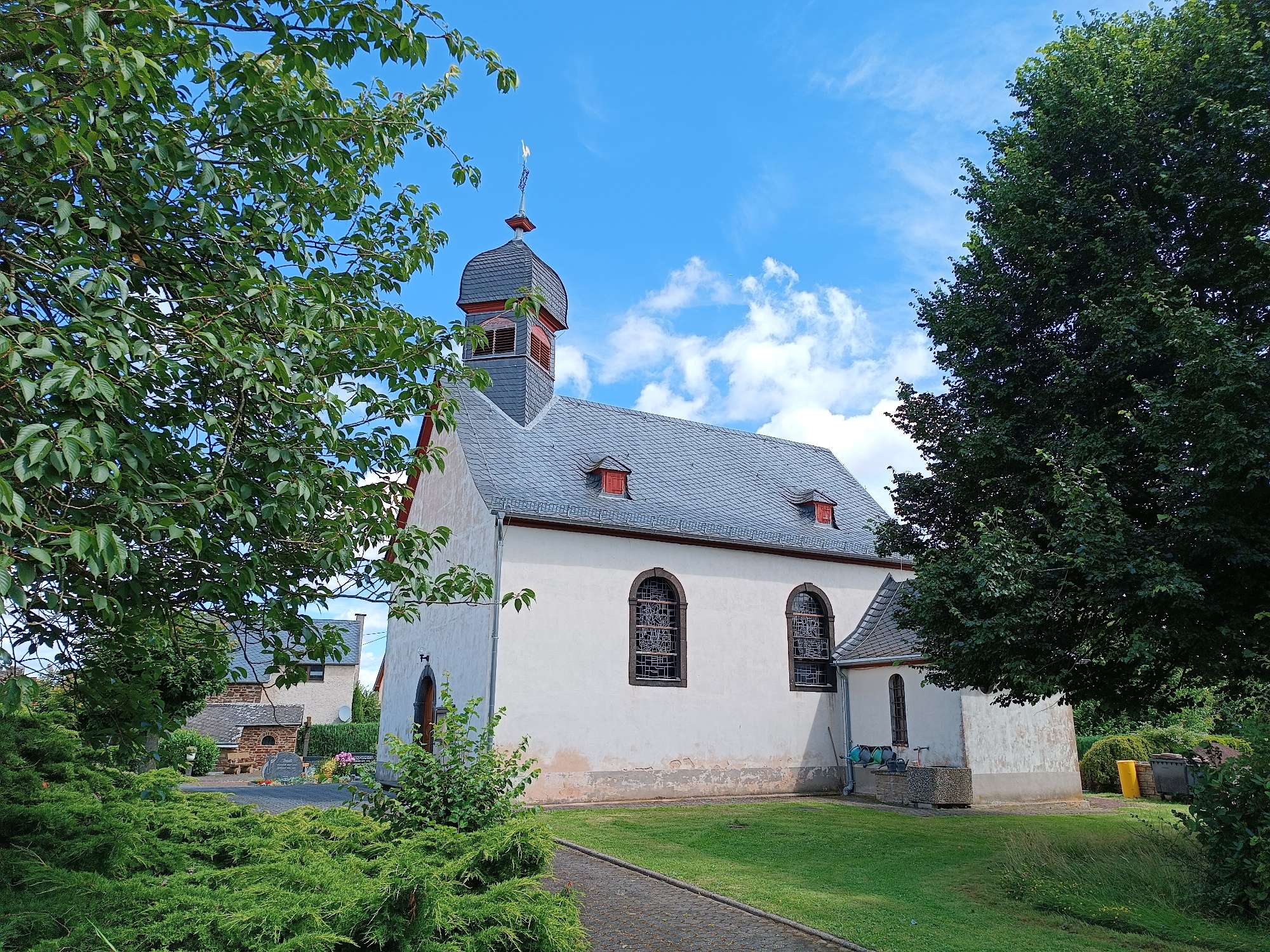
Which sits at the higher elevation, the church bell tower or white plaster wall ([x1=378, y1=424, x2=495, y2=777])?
the church bell tower

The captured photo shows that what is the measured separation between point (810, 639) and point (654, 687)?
14.5 feet

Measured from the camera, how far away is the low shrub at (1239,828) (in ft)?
21.0

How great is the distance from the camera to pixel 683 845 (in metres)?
10.6

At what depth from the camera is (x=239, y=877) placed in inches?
138

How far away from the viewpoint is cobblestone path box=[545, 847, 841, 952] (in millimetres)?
5969

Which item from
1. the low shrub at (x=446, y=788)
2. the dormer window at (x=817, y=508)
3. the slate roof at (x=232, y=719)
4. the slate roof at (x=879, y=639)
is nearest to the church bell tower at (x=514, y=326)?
the dormer window at (x=817, y=508)

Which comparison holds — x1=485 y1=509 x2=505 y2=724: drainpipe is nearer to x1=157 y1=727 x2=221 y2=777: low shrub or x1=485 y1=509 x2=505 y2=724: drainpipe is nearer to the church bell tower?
the church bell tower

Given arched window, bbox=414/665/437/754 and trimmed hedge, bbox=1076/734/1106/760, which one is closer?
arched window, bbox=414/665/437/754

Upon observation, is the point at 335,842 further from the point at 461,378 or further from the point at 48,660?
the point at 461,378

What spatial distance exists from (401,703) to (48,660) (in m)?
16.3

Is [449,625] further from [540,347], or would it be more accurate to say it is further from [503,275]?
[503,275]

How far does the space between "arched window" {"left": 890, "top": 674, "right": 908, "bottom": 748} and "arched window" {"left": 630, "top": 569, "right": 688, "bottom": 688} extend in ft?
14.7

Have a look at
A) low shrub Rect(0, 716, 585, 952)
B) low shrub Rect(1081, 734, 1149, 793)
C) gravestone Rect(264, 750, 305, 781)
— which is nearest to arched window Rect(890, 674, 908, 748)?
low shrub Rect(1081, 734, 1149, 793)

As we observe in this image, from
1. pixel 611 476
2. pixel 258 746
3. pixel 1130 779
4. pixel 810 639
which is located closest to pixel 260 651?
pixel 611 476
